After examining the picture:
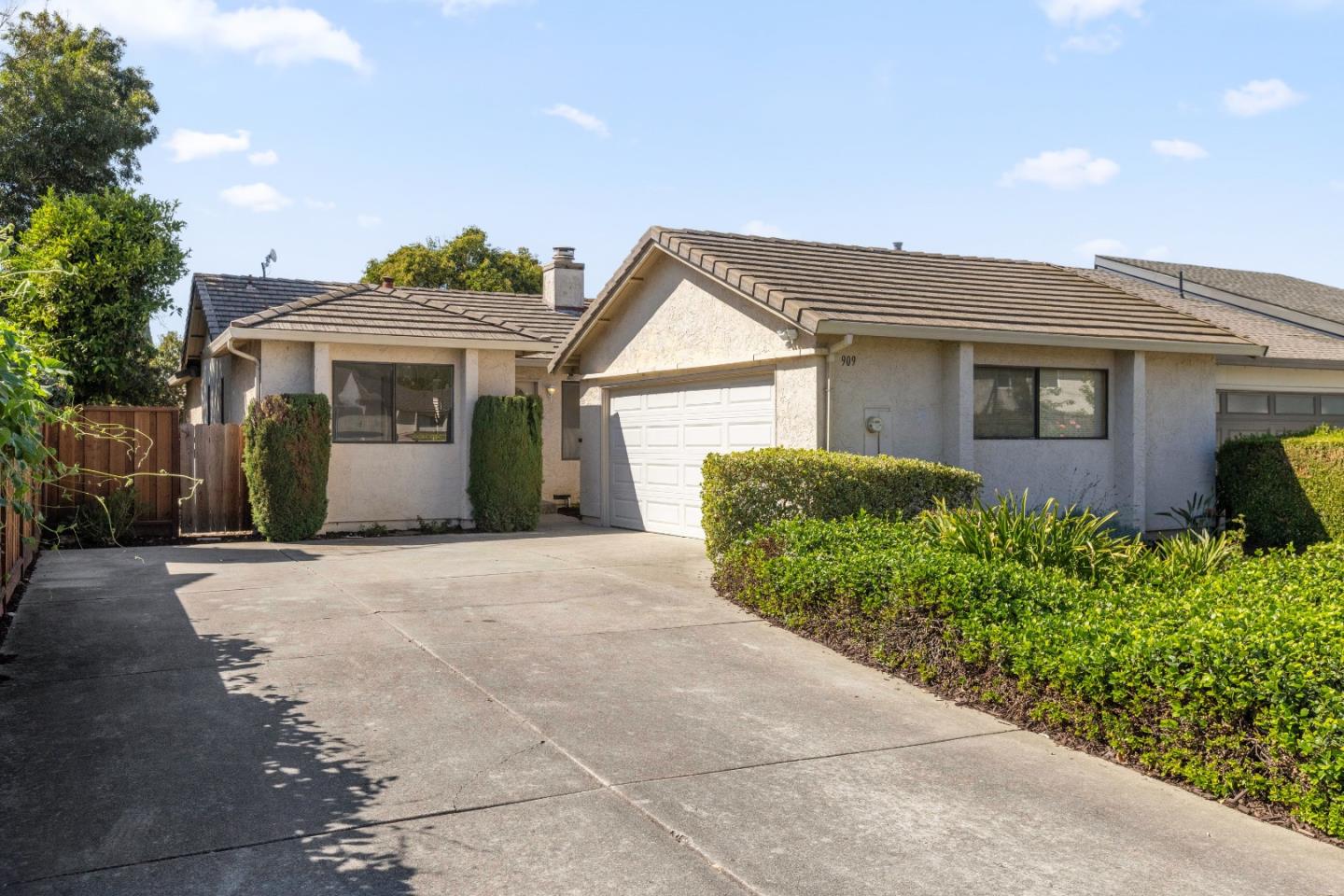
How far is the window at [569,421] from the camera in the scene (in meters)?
21.2

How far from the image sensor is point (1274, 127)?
541 inches

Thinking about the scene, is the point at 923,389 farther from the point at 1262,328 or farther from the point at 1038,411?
the point at 1262,328

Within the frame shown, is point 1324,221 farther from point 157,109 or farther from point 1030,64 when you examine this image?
point 157,109

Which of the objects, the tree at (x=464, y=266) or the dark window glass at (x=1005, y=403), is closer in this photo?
the dark window glass at (x=1005, y=403)

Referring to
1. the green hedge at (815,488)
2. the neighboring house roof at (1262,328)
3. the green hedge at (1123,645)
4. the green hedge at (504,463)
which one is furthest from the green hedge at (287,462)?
the neighboring house roof at (1262,328)

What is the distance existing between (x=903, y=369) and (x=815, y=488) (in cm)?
360

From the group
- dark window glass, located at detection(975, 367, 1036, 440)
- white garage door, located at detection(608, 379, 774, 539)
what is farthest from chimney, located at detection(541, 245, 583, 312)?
dark window glass, located at detection(975, 367, 1036, 440)

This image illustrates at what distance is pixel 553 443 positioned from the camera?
2108cm

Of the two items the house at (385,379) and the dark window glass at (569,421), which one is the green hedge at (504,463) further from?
the dark window glass at (569,421)

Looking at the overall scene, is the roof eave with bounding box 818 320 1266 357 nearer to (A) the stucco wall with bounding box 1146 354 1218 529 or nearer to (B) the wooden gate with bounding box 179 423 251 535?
(A) the stucco wall with bounding box 1146 354 1218 529

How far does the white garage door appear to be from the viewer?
14.7 m

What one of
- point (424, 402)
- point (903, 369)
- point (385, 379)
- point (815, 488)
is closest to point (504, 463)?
point (424, 402)

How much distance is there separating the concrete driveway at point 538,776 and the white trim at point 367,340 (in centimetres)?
701

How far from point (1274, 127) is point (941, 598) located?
9.91m
